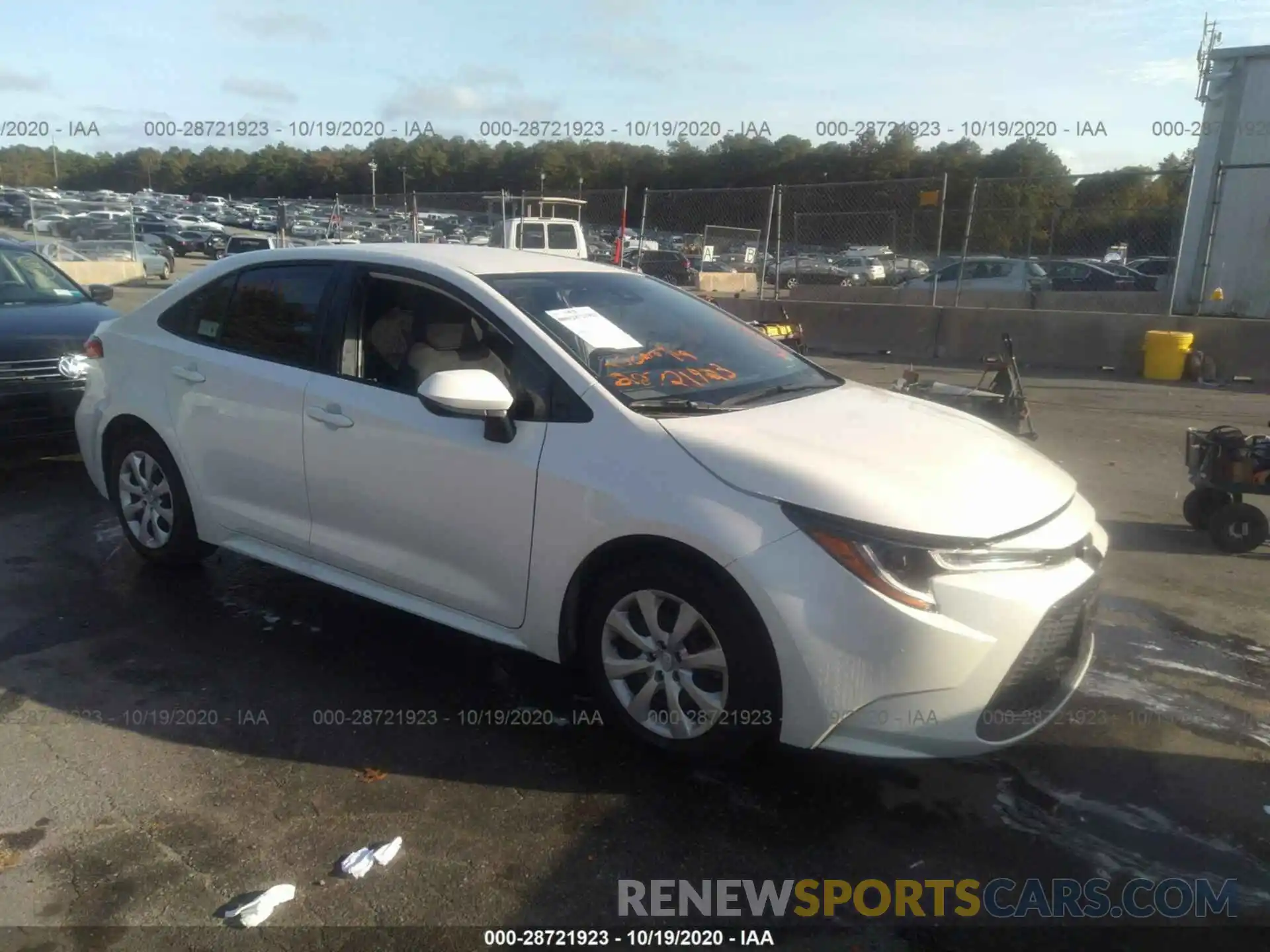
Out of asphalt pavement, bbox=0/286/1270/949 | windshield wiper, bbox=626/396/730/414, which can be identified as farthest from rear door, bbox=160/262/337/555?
windshield wiper, bbox=626/396/730/414

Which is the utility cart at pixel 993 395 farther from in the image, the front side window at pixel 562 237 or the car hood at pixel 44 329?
the front side window at pixel 562 237

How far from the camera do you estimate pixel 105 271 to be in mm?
28656

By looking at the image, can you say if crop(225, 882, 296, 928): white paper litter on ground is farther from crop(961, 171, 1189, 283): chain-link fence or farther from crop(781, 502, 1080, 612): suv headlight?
crop(961, 171, 1189, 283): chain-link fence

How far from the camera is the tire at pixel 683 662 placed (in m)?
3.22

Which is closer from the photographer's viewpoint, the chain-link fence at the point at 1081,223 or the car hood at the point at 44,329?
the car hood at the point at 44,329

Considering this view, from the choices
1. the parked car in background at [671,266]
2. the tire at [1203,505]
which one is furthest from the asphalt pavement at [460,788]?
the parked car in background at [671,266]

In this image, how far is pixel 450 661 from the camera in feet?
14.5

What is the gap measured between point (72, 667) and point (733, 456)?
2.93m

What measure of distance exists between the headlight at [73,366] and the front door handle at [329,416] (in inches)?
140

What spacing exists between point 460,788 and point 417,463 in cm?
121

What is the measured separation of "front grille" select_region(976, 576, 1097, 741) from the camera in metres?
3.19

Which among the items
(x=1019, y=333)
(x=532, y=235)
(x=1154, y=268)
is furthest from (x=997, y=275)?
(x=532, y=235)

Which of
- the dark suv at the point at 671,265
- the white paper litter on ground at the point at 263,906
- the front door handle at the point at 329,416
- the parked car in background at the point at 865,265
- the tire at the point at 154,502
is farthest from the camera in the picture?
the parked car in background at the point at 865,265

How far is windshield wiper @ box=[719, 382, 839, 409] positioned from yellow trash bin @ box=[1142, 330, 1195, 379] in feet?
35.5
